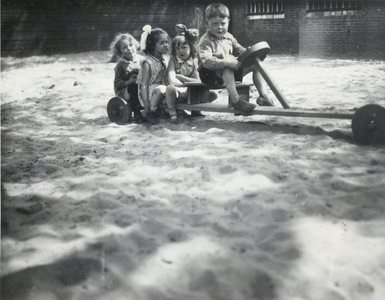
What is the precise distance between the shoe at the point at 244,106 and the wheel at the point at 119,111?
1.19 metres

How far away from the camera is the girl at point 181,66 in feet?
13.1

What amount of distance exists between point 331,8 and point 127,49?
290 inches

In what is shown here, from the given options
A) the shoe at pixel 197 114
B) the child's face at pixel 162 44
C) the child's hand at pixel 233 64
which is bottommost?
the shoe at pixel 197 114

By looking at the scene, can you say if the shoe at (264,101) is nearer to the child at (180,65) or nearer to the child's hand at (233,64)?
the child's hand at (233,64)

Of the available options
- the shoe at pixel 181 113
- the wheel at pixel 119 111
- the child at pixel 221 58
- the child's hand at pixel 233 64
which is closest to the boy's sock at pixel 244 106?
the child at pixel 221 58

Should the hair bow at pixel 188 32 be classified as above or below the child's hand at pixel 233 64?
above

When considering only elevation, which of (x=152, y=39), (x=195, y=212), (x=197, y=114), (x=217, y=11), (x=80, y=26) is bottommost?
(x=195, y=212)

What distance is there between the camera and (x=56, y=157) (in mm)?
3070

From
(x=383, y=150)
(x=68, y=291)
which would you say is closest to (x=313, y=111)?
(x=383, y=150)

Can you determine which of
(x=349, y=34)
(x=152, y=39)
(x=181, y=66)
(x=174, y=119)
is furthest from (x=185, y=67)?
(x=349, y=34)

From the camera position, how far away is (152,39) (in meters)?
4.09

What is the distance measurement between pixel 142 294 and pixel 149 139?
2.00m

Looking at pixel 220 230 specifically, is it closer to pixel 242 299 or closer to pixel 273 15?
pixel 242 299

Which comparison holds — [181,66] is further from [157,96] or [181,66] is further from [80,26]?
[80,26]
